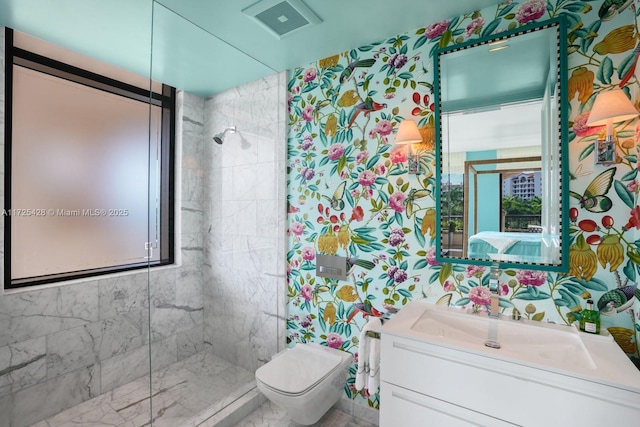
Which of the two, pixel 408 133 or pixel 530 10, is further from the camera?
pixel 408 133

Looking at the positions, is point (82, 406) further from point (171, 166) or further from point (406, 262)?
point (406, 262)

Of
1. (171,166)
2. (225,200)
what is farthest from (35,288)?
(225,200)

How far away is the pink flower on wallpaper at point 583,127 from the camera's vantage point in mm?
1477

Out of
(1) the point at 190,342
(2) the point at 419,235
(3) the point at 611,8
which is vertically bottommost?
(1) the point at 190,342

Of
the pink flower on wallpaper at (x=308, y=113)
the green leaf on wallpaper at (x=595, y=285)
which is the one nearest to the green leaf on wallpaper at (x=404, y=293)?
the green leaf on wallpaper at (x=595, y=285)

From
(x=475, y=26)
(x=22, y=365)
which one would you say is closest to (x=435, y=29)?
(x=475, y=26)

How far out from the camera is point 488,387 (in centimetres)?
127

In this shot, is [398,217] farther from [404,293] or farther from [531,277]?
[531,277]

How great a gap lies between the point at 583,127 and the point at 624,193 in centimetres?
35

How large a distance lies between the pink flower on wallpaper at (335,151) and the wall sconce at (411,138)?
16.7 inches

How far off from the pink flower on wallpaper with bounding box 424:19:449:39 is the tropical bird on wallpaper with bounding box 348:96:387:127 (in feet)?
1.50

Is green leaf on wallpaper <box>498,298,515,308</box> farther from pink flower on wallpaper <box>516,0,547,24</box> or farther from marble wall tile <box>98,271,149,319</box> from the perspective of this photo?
marble wall tile <box>98,271,149,319</box>

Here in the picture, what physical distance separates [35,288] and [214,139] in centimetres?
154

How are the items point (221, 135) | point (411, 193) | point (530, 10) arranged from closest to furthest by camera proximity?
point (530, 10)
point (411, 193)
point (221, 135)
